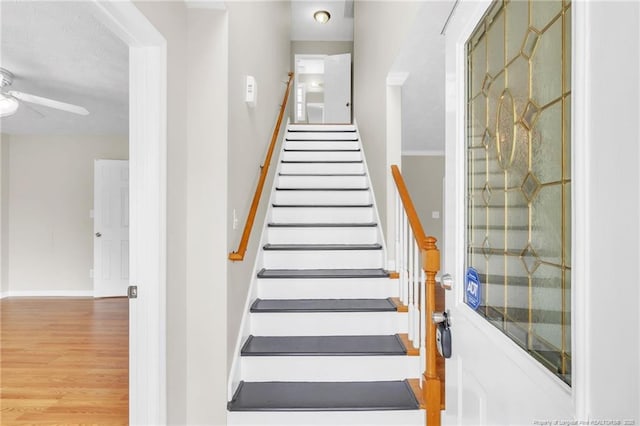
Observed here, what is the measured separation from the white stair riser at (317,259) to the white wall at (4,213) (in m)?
4.68

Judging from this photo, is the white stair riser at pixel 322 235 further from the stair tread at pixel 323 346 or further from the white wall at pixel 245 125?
the stair tread at pixel 323 346

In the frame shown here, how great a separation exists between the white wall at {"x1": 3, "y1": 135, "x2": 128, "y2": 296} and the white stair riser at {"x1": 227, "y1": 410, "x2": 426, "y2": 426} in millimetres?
4565

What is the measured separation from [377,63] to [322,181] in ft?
4.33

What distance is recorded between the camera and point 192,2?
1816mm

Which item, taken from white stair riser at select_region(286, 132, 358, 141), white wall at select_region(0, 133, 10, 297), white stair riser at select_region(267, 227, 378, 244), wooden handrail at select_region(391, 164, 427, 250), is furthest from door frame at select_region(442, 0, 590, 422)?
white wall at select_region(0, 133, 10, 297)

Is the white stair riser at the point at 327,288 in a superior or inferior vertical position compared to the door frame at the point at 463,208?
inferior

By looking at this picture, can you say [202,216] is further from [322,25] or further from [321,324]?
[322,25]

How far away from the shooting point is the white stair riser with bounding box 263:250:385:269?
3.01 metres

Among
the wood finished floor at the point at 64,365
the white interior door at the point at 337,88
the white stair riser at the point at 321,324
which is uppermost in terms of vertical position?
the white interior door at the point at 337,88

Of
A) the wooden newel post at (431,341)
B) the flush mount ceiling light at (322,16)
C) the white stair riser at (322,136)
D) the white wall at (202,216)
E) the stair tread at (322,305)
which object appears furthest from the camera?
the flush mount ceiling light at (322,16)

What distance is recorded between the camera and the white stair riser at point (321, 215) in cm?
349

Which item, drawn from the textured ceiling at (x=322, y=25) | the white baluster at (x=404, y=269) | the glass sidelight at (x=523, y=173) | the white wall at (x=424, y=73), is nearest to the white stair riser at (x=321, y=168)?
the white wall at (x=424, y=73)
